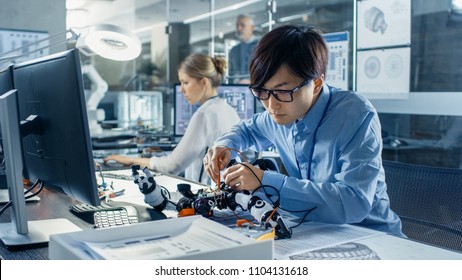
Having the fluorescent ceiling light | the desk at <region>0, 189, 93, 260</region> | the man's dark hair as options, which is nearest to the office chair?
the man's dark hair

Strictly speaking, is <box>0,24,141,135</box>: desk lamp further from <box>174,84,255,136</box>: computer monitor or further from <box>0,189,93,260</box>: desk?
<box>174,84,255,136</box>: computer monitor

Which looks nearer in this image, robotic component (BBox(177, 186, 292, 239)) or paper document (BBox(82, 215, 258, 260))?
paper document (BBox(82, 215, 258, 260))

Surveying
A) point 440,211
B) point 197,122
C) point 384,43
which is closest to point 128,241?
point 440,211

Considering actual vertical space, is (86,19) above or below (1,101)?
above

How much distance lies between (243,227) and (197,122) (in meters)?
1.41

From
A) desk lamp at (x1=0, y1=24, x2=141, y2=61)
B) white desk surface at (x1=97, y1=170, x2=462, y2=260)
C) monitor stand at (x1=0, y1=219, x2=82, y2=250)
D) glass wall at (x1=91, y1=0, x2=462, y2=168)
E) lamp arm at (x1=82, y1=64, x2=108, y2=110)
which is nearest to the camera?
white desk surface at (x1=97, y1=170, x2=462, y2=260)

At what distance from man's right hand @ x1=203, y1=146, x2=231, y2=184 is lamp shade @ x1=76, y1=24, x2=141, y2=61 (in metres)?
0.59

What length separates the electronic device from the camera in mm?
1466

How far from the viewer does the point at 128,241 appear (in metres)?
1.04

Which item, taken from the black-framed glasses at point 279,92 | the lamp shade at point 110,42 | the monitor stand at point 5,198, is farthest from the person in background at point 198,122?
the black-framed glasses at point 279,92

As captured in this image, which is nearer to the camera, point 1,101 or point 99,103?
point 1,101
